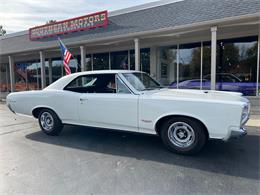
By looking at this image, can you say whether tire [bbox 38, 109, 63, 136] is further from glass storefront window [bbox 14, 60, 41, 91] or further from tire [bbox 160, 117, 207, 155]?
glass storefront window [bbox 14, 60, 41, 91]

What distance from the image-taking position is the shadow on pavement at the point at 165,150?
3.56m

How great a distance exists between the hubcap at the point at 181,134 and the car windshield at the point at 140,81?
114 centimetres

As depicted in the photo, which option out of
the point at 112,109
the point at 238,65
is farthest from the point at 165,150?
the point at 238,65

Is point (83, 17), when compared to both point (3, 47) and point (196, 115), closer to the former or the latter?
point (3, 47)

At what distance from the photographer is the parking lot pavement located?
2965 mm

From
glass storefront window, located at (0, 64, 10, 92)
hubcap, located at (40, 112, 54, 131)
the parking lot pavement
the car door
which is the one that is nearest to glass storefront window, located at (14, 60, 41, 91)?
glass storefront window, located at (0, 64, 10, 92)

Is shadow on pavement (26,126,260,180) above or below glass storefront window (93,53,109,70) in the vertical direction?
below

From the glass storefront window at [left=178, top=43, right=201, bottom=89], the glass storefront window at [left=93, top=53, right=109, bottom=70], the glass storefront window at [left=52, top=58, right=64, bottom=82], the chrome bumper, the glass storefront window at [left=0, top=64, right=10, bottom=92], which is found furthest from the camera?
the glass storefront window at [left=0, top=64, right=10, bottom=92]

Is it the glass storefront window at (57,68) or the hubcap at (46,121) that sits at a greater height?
the glass storefront window at (57,68)

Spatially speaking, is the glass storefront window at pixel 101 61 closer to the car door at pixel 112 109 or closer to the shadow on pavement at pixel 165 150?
the shadow on pavement at pixel 165 150

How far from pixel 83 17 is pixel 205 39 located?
6.89 meters

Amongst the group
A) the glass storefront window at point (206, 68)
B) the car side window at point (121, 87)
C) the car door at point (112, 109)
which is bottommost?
the car door at point (112, 109)

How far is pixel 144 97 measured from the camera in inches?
168

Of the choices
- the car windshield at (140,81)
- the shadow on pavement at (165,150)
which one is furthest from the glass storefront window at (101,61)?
the car windshield at (140,81)
